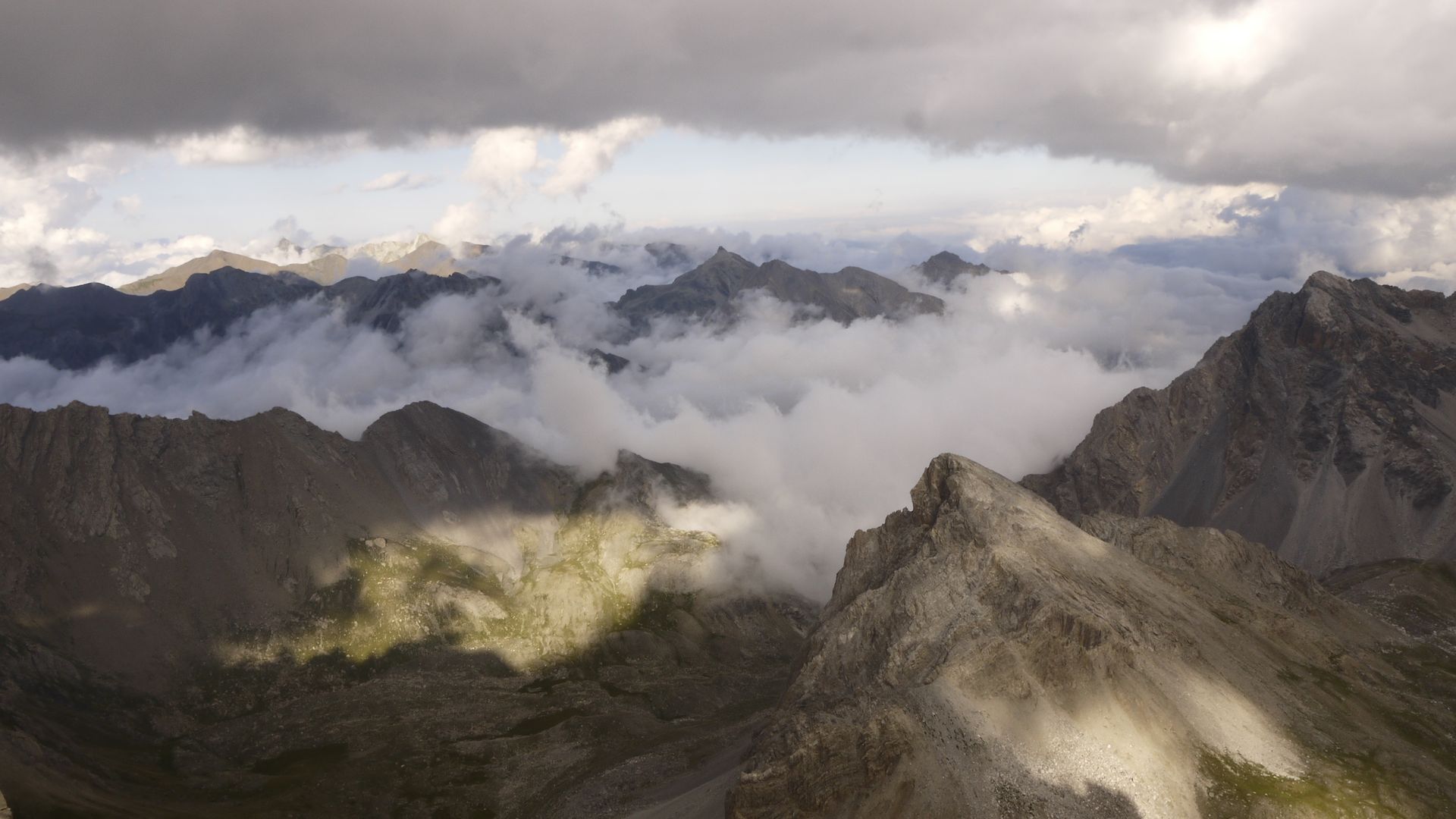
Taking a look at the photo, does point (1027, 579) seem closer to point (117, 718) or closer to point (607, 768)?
point (607, 768)

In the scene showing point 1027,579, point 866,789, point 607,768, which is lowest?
point 607,768

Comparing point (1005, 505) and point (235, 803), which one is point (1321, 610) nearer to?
point (1005, 505)

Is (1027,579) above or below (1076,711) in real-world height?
above

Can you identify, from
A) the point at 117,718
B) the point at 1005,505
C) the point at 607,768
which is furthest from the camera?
the point at 117,718

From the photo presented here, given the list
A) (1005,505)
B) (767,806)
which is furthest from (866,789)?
(1005,505)

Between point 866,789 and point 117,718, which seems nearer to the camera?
point 866,789

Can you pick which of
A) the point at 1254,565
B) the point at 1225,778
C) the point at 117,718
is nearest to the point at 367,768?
the point at 117,718

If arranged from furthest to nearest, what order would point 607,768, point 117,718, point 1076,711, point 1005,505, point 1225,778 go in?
1. point 117,718
2. point 607,768
3. point 1005,505
4. point 1076,711
5. point 1225,778
